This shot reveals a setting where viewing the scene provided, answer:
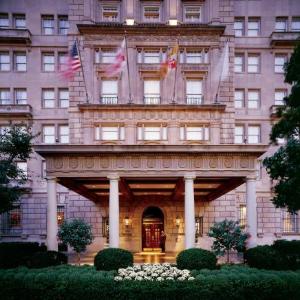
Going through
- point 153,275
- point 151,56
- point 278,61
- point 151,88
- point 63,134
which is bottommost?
point 153,275

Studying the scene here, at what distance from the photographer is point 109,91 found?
109ft

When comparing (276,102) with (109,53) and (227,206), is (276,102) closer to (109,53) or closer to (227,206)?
(227,206)

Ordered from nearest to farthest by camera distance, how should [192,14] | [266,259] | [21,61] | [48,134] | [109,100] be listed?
[266,259]
[109,100]
[192,14]
[48,134]
[21,61]

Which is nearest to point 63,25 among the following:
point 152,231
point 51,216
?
point 152,231

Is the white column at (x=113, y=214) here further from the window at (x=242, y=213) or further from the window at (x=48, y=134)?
the window at (x=242, y=213)

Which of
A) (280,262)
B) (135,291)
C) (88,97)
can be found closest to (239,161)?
(280,262)

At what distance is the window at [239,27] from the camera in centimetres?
3616

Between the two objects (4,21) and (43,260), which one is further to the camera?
(4,21)

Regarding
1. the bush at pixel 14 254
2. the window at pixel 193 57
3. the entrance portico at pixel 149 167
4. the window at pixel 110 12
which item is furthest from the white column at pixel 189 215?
the window at pixel 110 12

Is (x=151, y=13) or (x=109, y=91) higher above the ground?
(x=151, y=13)

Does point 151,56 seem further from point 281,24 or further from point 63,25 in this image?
point 281,24

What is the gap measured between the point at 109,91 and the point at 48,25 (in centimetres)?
941

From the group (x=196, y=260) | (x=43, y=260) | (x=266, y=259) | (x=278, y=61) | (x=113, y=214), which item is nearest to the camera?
(x=196, y=260)

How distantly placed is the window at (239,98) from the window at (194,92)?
4.44 m
